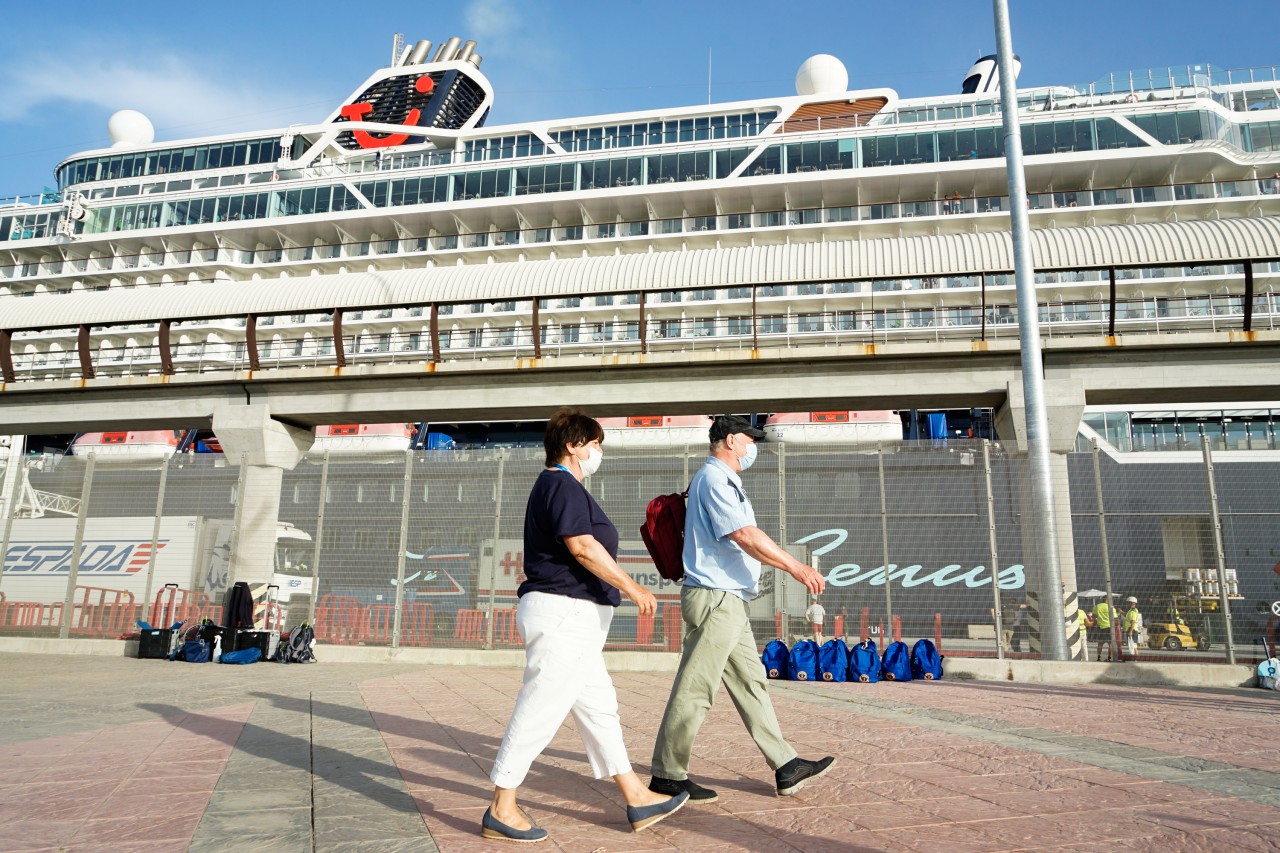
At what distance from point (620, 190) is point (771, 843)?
3543 centimetres

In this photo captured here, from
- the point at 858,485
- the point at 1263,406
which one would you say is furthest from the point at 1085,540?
the point at 1263,406

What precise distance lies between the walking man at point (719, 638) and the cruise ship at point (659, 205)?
23102 mm

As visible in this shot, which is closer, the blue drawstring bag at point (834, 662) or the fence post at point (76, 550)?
the blue drawstring bag at point (834, 662)

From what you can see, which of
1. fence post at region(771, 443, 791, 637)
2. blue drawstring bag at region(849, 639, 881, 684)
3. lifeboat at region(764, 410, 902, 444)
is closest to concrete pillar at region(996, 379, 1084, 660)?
blue drawstring bag at region(849, 639, 881, 684)

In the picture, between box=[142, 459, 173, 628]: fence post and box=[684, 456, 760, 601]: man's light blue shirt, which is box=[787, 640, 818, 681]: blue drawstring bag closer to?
box=[684, 456, 760, 601]: man's light blue shirt

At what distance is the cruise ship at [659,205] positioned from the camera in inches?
1260

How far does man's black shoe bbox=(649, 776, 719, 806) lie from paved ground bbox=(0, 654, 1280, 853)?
59 millimetres

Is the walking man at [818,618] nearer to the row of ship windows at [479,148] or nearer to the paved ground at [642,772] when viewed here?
the paved ground at [642,772]

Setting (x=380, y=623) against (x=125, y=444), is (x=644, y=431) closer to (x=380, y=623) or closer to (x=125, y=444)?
(x=380, y=623)

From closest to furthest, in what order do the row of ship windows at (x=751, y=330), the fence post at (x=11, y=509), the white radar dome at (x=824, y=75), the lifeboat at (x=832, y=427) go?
the fence post at (x=11, y=509) → the row of ship windows at (x=751, y=330) → the lifeboat at (x=832, y=427) → the white radar dome at (x=824, y=75)

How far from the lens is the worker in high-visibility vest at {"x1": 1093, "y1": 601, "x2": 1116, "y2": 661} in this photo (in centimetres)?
970

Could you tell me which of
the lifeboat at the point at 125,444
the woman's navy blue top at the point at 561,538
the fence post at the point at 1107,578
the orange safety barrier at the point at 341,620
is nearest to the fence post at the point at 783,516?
the fence post at the point at 1107,578

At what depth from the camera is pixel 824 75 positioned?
43.2 m

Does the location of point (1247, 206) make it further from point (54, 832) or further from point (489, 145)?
point (54, 832)
